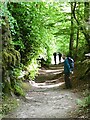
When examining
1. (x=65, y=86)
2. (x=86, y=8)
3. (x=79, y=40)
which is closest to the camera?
(x=65, y=86)

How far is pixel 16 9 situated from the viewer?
538 inches

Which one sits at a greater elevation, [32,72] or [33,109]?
[33,109]

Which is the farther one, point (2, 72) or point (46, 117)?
point (2, 72)

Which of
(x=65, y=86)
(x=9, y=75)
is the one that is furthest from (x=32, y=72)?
(x=9, y=75)

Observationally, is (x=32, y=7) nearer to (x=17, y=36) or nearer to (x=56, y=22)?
(x=17, y=36)

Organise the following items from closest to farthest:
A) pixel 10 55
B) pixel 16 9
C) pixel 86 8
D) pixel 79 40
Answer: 1. pixel 10 55
2. pixel 16 9
3. pixel 86 8
4. pixel 79 40

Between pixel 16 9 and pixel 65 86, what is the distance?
4730mm

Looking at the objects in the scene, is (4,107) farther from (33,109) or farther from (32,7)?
(32,7)

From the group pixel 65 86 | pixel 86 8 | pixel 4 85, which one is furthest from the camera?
pixel 86 8

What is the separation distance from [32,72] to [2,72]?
7654 mm

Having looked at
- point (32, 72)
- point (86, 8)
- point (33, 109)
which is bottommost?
point (32, 72)

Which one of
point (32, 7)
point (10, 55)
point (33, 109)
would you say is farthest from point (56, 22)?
point (33, 109)

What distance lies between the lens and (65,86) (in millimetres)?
14758

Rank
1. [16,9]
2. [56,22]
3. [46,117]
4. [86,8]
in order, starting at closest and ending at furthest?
[46,117]
[16,9]
[86,8]
[56,22]
